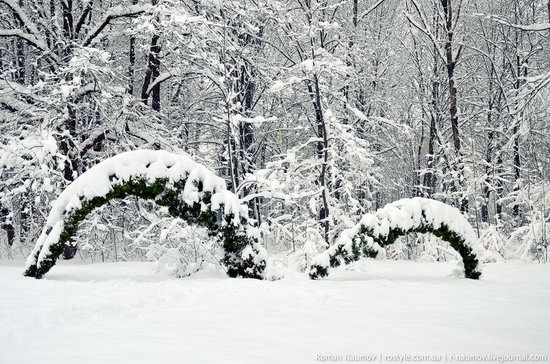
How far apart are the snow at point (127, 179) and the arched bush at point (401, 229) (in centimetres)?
134

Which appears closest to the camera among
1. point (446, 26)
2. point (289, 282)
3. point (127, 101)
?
point (289, 282)

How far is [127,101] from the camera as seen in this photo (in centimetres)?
853

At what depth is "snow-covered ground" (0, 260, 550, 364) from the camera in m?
2.34

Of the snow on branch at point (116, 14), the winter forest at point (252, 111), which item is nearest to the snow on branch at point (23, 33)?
the winter forest at point (252, 111)

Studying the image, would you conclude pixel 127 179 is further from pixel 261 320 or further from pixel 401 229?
pixel 401 229

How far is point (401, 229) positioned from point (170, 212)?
2.73 metres

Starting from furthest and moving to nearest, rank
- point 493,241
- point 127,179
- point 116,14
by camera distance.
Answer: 1. point 116,14
2. point 493,241
3. point 127,179

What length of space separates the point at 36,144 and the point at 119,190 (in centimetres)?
374

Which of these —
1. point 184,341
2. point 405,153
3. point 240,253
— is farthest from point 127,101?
point 405,153

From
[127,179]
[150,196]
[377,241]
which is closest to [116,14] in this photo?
[127,179]

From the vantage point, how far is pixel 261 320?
2.99 meters

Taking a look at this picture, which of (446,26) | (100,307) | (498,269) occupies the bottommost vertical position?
(498,269)

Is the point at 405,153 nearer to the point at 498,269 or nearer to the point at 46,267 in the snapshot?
the point at 498,269

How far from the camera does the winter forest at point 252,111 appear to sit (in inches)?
290
